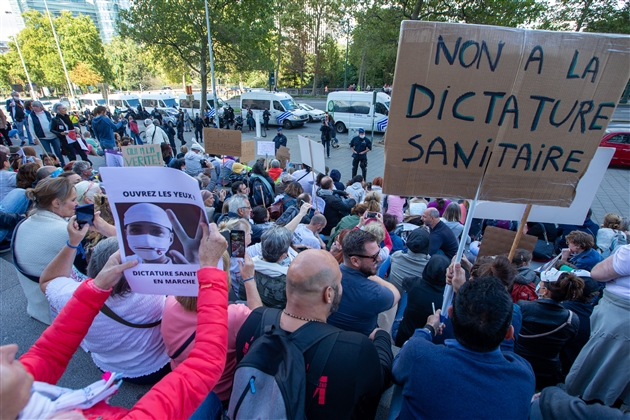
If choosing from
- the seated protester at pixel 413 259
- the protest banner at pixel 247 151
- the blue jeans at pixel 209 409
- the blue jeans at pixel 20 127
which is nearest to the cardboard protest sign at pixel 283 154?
the protest banner at pixel 247 151

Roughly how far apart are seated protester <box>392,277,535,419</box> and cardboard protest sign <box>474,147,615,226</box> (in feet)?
7.58

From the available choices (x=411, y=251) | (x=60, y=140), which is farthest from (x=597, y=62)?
(x=60, y=140)

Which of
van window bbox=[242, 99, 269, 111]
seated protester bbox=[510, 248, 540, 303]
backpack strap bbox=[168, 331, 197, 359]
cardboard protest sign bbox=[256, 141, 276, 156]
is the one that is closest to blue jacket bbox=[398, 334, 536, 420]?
backpack strap bbox=[168, 331, 197, 359]

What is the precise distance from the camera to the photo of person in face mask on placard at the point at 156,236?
4.81ft

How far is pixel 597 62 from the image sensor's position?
5.29 feet

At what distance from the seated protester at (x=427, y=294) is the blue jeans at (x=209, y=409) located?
1.46 m

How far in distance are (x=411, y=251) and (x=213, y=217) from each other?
10.3 ft

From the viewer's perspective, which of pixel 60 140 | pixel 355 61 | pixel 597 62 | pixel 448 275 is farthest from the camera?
pixel 355 61

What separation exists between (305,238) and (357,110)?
17.3 metres

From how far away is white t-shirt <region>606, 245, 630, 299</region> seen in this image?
2.04 meters

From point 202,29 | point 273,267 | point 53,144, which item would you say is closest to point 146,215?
point 273,267

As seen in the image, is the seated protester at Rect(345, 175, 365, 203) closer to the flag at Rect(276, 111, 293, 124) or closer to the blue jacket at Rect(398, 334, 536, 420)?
the blue jacket at Rect(398, 334, 536, 420)

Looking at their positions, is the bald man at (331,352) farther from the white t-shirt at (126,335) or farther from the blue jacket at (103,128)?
the blue jacket at (103,128)

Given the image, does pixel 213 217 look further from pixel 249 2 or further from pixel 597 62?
pixel 249 2
